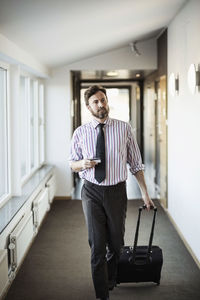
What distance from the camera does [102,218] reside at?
306cm

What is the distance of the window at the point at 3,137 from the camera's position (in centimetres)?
453

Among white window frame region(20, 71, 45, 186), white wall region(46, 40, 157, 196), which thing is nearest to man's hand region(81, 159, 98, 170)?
white window frame region(20, 71, 45, 186)

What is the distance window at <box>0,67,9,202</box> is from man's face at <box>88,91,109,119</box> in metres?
1.73

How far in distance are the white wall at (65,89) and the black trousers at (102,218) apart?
418cm

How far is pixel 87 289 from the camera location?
11.7 feet

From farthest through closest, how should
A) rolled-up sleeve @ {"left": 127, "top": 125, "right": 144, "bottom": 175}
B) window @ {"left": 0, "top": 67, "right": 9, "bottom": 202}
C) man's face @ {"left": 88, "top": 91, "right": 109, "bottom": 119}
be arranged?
window @ {"left": 0, "top": 67, "right": 9, "bottom": 202}, rolled-up sleeve @ {"left": 127, "top": 125, "right": 144, "bottom": 175}, man's face @ {"left": 88, "top": 91, "right": 109, "bottom": 119}

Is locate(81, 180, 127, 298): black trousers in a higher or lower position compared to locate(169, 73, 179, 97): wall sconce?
lower

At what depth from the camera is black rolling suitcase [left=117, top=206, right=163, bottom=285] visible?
3.42 meters

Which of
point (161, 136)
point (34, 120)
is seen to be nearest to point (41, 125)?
point (34, 120)

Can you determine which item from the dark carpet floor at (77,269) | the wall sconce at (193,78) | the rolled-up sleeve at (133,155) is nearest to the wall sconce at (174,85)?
the wall sconce at (193,78)

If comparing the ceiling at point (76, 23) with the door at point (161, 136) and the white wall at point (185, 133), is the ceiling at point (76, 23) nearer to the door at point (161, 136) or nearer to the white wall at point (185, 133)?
the white wall at point (185, 133)

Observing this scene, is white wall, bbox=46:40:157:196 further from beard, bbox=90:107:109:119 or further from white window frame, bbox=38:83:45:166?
beard, bbox=90:107:109:119

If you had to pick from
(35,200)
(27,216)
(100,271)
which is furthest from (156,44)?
(100,271)

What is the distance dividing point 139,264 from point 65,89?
4274 mm
